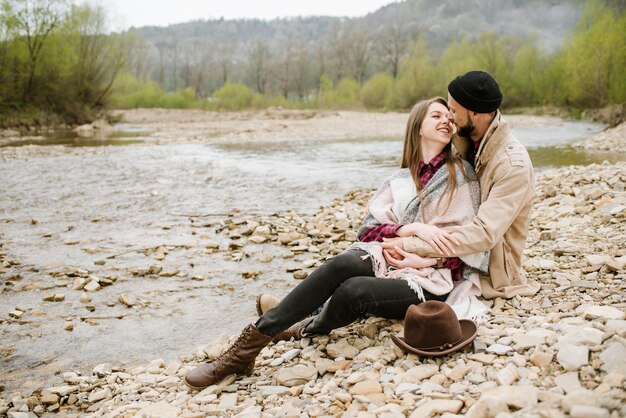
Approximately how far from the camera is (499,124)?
150 inches

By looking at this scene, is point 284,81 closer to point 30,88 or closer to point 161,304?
point 30,88

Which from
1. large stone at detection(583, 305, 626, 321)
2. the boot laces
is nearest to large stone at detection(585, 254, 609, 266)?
large stone at detection(583, 305, 626, 321)

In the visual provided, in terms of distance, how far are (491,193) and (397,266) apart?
0.87m

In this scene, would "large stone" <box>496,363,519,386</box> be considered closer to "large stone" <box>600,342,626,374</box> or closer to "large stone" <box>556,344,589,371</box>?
"large stone" <box>556,344,589,371</box>

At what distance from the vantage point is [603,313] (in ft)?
10.8

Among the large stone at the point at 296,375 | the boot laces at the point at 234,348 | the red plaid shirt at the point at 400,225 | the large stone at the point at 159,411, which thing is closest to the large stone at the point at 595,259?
the red plaid shirt at the point at 400,225

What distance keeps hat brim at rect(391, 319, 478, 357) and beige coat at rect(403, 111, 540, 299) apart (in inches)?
20.2

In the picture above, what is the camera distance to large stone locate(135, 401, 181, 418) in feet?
10.5

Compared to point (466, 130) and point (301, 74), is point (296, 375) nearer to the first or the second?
point (466, 130)

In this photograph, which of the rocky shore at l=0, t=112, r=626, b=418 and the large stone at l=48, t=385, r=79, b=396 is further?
the large stone at l=48, t=385, r=79, b=396

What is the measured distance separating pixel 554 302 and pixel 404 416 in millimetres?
1843

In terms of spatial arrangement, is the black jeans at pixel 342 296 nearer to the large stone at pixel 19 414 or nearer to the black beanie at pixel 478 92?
the black beanie at pixel 478 92

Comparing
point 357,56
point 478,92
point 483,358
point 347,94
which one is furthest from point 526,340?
point 357,56

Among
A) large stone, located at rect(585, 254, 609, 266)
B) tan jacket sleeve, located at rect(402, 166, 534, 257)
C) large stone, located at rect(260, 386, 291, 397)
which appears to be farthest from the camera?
large stone, located at rect(585, 254, 609, 266)
